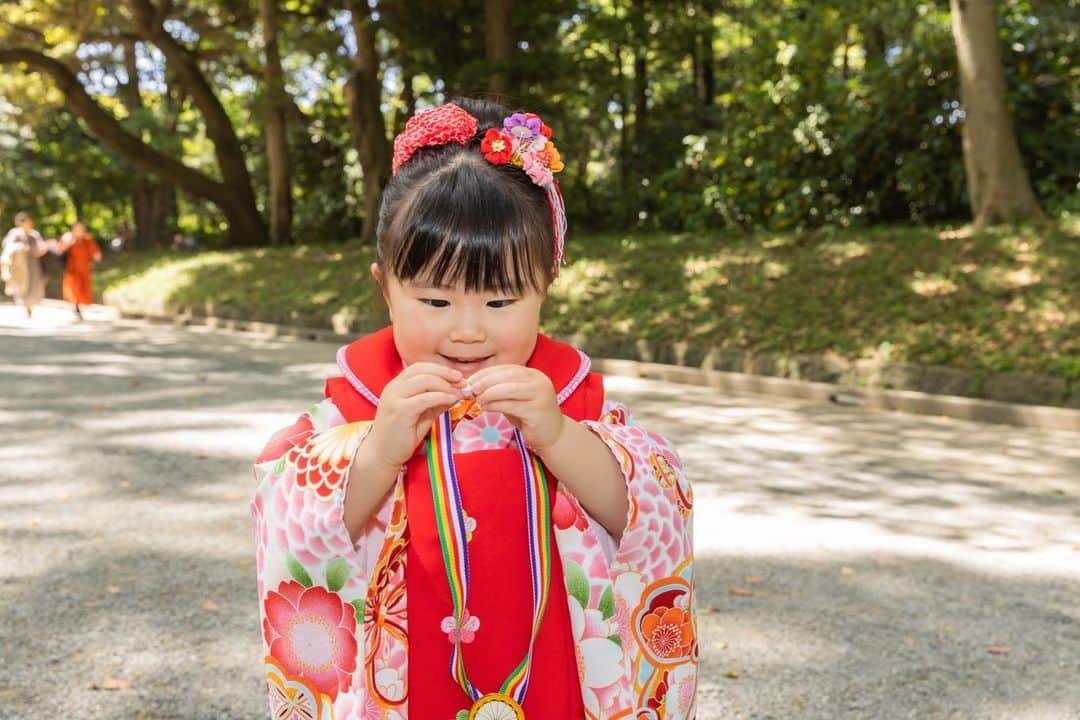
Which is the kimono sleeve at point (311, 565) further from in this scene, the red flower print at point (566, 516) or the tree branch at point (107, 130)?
the tree branch at point (107, 130)

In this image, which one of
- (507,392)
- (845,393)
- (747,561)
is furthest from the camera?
(845,393)

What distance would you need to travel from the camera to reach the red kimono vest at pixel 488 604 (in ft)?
6.13

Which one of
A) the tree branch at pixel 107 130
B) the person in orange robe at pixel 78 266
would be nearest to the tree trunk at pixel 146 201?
the tree branch at pixel 107 130

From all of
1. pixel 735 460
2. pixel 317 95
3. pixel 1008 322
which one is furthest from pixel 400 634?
pixel 317 95

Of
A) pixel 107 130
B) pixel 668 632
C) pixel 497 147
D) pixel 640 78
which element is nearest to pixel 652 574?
pixel 668 632

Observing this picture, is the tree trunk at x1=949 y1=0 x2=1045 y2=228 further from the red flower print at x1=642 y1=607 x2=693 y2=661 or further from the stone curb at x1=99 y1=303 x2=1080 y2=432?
the red flower print at x1=642 y1=607 x2=693 y2=661

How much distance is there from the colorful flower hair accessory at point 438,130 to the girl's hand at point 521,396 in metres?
0.45

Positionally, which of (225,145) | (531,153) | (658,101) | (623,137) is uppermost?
(658,101)

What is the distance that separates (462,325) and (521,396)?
0.18 metres

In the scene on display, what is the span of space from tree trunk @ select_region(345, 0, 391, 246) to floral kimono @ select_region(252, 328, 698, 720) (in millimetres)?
19519

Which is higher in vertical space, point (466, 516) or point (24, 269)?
point (24, 269)

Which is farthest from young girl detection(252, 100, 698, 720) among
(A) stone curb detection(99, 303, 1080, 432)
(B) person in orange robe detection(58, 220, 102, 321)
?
(B) person in orange robe detection(58, 220, 102, 321)

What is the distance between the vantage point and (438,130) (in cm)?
200

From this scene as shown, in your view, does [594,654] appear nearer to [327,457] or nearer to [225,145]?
[327,457]
